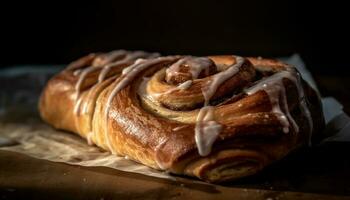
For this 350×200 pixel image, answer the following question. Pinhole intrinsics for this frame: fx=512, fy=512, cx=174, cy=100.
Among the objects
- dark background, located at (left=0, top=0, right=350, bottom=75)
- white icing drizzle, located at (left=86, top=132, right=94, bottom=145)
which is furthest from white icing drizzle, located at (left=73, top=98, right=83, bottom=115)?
dark background, located at (left=0, top=0, right=350, bottom=75)

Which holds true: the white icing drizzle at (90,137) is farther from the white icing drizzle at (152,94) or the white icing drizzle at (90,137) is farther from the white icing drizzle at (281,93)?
the white icing drizzle at (281,93)

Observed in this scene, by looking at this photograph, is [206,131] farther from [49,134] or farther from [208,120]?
[49,134]

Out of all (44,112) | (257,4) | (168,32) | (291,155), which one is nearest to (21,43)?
(168,32)

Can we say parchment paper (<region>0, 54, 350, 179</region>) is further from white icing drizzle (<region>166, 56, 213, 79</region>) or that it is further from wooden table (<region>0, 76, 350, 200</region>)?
white icing drizzle (<region>166, 56, 213, 79</region>)

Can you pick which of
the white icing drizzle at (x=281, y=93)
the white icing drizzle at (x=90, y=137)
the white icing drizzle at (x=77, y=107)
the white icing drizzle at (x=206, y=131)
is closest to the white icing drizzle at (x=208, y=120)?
the white icing drizzle at (x=206, y=131)

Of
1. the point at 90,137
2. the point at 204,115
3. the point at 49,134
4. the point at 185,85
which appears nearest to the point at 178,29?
the point at 49,134
